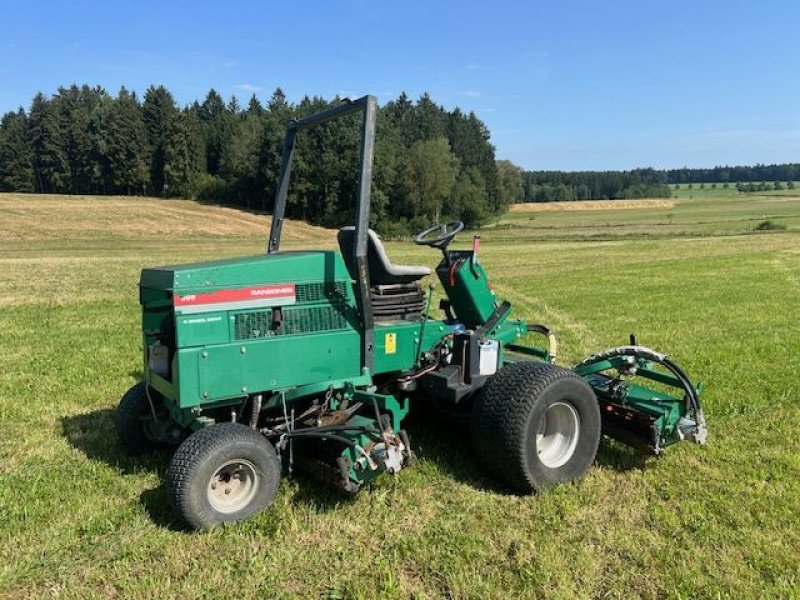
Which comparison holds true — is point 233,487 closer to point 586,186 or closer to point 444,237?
point 444,237


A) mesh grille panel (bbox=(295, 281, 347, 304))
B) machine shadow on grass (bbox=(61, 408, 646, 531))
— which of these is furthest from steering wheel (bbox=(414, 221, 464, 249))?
machine shadow on grass (bbox=(61, 408, 646, 531))

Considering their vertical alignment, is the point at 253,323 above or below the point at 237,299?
below

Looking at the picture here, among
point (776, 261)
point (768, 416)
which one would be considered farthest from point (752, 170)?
point (768, 416)

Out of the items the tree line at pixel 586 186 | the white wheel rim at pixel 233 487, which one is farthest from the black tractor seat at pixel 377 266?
the tree line at pixel 586 186

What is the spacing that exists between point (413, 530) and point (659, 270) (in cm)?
1808

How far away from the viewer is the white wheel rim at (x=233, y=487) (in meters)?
4.01

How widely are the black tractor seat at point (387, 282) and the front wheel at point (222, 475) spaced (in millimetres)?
1286

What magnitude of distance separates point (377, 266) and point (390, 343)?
1.79 ft

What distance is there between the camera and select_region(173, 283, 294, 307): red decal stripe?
395cm

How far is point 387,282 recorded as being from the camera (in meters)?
4.78

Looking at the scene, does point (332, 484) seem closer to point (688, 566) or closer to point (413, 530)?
point (413, 530)

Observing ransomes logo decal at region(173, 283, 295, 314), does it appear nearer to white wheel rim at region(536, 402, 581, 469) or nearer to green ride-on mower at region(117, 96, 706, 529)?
green ride-on mower at region(117, 96, 706, 529)

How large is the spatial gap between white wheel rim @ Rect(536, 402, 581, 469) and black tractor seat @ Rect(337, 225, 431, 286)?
1356mm

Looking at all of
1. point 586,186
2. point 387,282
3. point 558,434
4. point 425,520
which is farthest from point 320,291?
point 586,186
